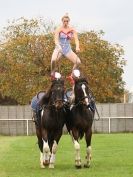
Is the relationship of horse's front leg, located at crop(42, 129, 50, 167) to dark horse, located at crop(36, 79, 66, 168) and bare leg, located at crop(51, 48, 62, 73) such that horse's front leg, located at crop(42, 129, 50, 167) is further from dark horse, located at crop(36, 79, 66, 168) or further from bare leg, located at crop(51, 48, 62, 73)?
bare leg, located at crop(51, 48, 62, 73)

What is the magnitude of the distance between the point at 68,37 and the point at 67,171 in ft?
12.6

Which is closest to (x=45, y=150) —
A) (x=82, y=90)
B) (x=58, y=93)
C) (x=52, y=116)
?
(x=52, y=116)

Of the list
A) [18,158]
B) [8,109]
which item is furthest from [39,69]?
[18,158]

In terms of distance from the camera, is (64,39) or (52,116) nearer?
(52,116)

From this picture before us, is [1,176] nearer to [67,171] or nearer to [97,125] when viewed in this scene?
[67,171]

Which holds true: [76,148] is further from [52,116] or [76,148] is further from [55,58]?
[55,58]

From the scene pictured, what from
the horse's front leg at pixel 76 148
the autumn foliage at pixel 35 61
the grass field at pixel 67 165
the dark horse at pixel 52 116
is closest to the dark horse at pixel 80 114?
the horse's front leg at pixel 76 148

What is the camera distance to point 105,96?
68062 millimetres

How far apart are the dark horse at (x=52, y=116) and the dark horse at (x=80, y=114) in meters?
0.35

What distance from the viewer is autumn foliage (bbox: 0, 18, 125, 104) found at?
64.8m

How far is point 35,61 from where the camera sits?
66.1 m

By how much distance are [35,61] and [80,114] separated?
154 ft

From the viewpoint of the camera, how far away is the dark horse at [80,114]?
749 inches

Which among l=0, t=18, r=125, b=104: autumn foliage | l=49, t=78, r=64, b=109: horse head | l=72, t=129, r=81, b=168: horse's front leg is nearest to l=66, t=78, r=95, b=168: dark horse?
l=72, t=129, r=81, b=168: horse's front leg
